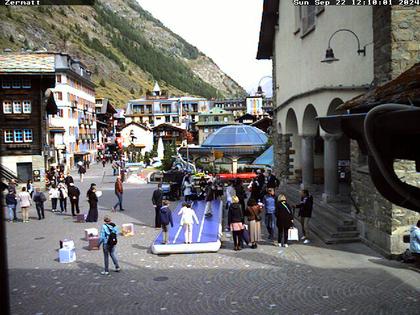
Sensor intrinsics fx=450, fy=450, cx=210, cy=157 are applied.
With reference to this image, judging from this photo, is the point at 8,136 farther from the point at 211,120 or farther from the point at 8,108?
the point at 211,120

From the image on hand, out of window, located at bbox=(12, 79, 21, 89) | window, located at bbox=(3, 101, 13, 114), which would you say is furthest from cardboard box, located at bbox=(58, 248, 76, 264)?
window, located at bbox=(12, 79, 21, 89)

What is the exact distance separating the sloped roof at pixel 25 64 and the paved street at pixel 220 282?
96.2 ft

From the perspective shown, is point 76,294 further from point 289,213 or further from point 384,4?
point 384,4

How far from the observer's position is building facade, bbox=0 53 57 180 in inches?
1590

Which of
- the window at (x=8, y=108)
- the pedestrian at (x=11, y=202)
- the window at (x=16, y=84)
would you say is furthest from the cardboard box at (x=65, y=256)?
the window at (x=16, y=84)

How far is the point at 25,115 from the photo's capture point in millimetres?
40719

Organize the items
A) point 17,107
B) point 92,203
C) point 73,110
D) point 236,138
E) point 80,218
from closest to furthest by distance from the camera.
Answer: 1. point 92,203
2. point 80,218
3. point 236,138
4. point 17,107
5. point 73,110

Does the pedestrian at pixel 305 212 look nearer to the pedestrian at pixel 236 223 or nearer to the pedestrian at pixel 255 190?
the pedestrian at pixel 236 223

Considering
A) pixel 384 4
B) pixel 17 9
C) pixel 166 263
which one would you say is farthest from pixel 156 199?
pixel 17 9

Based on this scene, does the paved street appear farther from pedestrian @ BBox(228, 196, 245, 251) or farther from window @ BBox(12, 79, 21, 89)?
window @ BBox(12, 79, 21, 89)

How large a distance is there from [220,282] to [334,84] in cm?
936

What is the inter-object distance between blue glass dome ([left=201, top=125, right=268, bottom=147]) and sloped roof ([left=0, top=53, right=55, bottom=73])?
1577cm

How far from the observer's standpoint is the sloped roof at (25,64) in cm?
4006

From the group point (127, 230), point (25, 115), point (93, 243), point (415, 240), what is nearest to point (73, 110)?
point (25, 115)
